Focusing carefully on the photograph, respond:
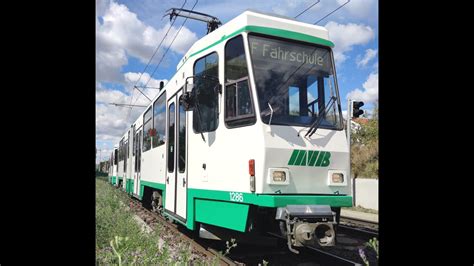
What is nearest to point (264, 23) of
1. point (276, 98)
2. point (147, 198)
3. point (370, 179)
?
point (276, 98)

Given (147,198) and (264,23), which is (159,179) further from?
(264,23)

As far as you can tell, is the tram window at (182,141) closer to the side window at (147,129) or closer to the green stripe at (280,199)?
the green stripe at (280,199)

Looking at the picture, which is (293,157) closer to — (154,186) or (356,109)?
(356,109)

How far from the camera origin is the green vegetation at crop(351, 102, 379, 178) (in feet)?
25.0

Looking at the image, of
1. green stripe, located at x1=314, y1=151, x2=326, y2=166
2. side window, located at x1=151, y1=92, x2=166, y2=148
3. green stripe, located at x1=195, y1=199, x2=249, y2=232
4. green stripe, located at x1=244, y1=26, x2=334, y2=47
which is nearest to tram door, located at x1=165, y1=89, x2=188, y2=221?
side window, located at x1=151, y1=92, x2=166, y2=148

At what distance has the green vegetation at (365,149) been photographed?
763cm

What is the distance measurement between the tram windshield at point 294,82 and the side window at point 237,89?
6.3 inches

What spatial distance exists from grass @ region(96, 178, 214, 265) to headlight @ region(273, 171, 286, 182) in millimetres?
1305

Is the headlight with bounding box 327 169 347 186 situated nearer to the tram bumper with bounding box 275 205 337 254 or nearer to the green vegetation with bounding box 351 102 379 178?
the tram bumper with bounding box 275 205 337 254

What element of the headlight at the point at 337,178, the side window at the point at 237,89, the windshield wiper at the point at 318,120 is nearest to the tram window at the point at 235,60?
the side window at the point at 237,89

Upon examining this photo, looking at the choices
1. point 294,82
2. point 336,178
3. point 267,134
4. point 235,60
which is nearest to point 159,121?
point 235,60
